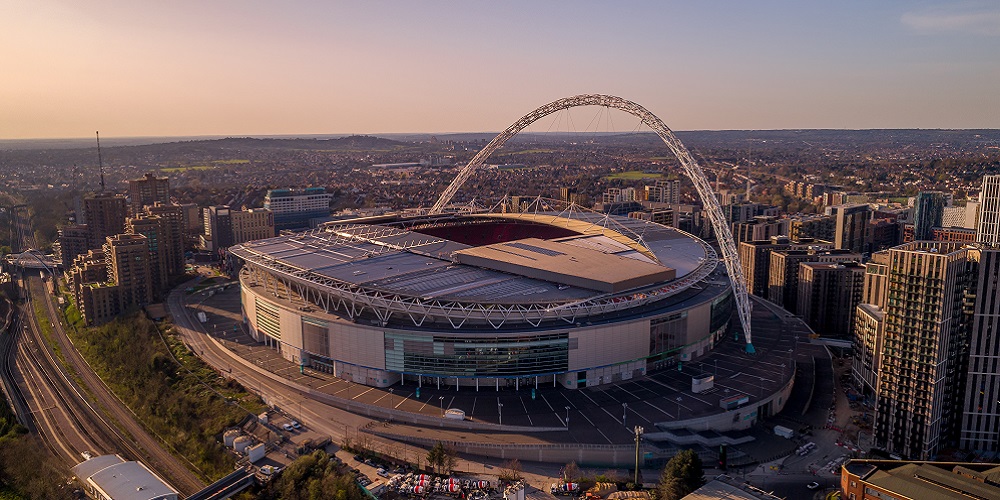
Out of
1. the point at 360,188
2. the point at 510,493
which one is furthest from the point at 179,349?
the point at 360,188

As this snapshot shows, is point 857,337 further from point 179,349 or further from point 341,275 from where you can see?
point 179,349

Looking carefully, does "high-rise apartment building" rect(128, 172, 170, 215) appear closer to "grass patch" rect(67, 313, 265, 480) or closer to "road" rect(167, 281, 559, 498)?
"grass patch" rect(67, 313, 265, 480)

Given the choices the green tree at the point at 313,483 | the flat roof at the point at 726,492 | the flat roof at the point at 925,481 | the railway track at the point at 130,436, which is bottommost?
the railway track at the point at 130,436

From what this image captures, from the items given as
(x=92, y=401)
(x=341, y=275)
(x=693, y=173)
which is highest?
(x=693, y=173)

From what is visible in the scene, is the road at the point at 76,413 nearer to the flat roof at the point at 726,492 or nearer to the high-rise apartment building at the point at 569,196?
the flat roof at the point at 726,492

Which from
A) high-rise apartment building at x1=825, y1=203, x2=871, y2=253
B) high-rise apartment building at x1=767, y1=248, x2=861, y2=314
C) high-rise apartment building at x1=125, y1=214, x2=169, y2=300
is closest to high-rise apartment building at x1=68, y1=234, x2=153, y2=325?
high-rise apartment building at x1=125, y1=214, x2=169, y2=300

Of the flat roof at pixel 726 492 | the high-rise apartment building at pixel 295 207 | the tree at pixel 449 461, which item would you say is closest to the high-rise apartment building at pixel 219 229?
the high-rise apartment building at pixel 295 207
